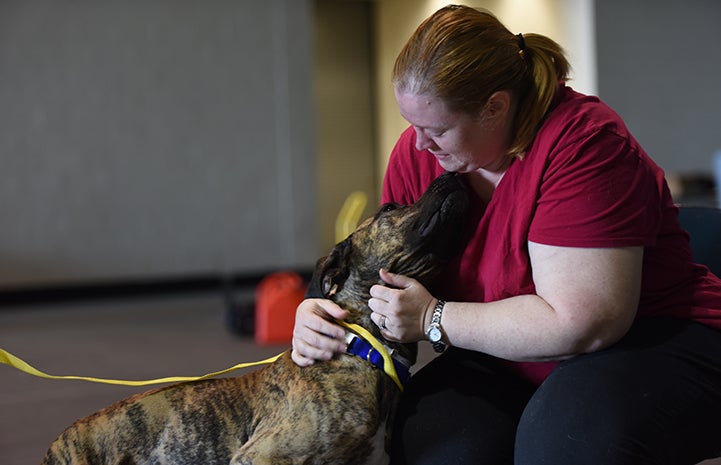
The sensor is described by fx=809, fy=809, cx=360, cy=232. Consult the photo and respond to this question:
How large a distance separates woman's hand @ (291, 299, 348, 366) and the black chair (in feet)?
2.87

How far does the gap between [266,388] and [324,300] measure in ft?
0.79

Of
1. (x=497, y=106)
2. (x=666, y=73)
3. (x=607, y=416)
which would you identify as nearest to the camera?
(x=607, y=416)

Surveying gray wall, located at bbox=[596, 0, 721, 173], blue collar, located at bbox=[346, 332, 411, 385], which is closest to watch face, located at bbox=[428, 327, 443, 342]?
blue collar, located at bbox=[346, 332, 411, 385]

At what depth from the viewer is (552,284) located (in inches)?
60.0

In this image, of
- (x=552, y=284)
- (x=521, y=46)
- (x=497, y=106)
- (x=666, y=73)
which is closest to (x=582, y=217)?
(x=552, y=284)

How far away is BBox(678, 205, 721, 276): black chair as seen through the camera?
191 cm

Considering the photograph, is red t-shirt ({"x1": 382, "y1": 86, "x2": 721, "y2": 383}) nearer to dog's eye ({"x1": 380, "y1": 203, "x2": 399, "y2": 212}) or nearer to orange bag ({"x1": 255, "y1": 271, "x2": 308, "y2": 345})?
dog's eye ({"x1": 380, "y1": 203, "x2": 399, "y2": 212})

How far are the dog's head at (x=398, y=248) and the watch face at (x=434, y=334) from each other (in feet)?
0.61

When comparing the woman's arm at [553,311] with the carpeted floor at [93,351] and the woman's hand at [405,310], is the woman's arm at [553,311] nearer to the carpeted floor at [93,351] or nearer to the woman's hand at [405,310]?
the woman's hand at [405,310]

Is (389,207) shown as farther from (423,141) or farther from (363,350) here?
(363,350)

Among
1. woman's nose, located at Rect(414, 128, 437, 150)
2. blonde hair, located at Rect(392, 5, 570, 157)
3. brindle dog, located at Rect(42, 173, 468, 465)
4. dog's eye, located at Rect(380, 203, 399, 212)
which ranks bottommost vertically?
brindle dog, located at Rect(42, 173, 468, 465)

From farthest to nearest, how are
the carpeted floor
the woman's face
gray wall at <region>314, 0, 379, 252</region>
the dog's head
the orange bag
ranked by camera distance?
gray wall at <region>314, 0, 379, 252</region> → the orange bag → the carpeted floor → the dog's head → the woman's face

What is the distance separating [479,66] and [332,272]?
1.84 feet

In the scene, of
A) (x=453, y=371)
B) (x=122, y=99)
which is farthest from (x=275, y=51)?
(x=453, y=371)
